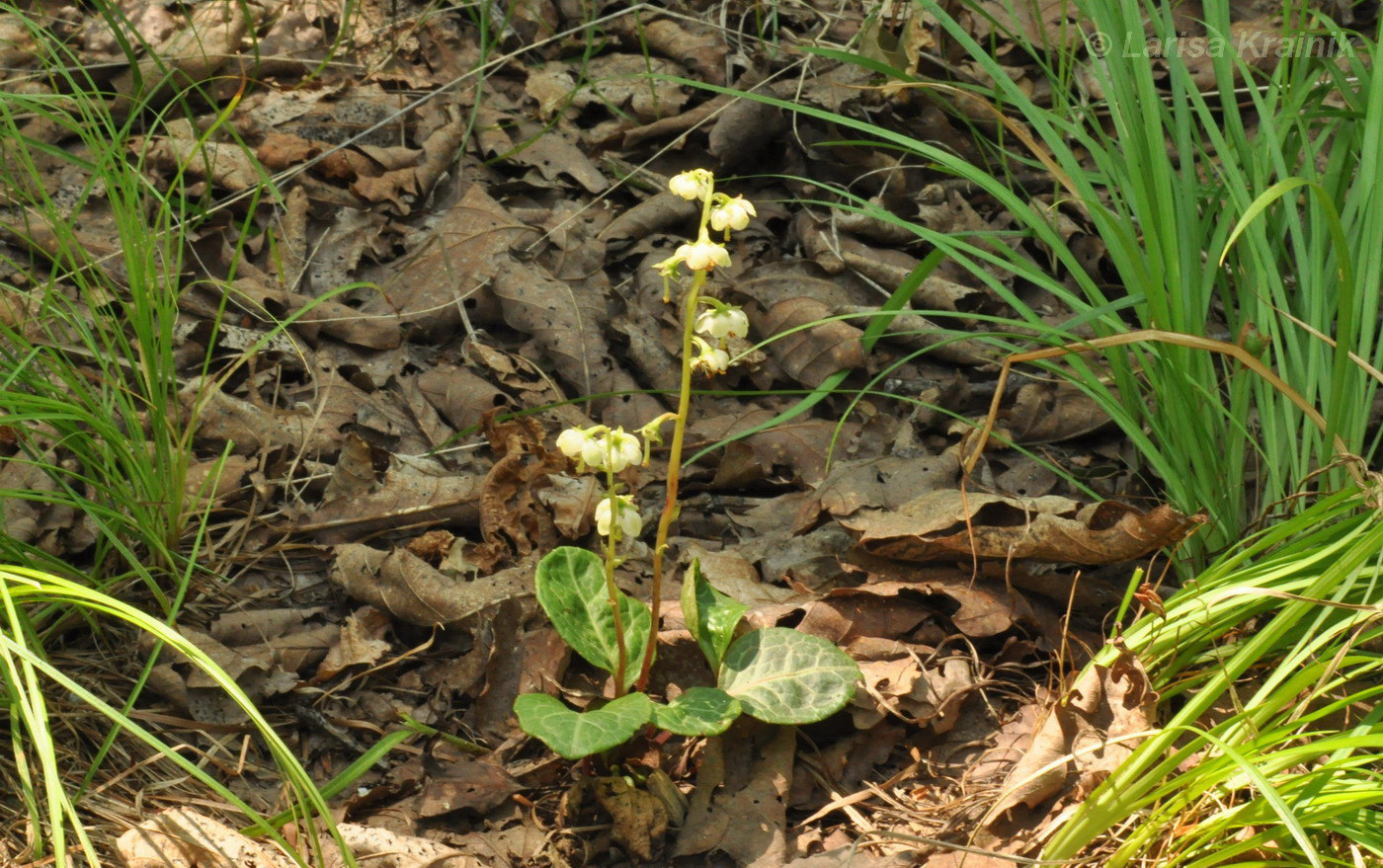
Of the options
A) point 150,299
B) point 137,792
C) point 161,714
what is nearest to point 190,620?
point 161,714

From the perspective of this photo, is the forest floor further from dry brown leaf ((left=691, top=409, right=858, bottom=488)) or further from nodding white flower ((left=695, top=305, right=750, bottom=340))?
nodding white flower ((left=695, top=305, right=750, bottom=340))

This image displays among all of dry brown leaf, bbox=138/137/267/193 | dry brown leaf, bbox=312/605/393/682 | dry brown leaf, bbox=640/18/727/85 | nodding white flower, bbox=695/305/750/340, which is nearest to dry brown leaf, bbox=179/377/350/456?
dry brown leaf, bbox=312/605/393/682

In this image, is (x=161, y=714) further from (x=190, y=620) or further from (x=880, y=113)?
(x=880, y=113)

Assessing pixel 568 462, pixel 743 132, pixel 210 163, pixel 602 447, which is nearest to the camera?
pixel 602 447

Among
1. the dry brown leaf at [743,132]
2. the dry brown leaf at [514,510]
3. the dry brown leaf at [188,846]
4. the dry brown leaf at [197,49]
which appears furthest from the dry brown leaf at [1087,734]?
the dry brown leaf at [197,49]

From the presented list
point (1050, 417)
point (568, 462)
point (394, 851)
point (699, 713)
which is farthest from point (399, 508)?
point (1050, 417)

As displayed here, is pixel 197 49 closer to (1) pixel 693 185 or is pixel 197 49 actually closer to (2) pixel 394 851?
(1) pixel 693 185

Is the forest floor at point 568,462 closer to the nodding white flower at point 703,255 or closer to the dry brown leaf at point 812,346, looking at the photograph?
the dry brown leaf at point 812,346
